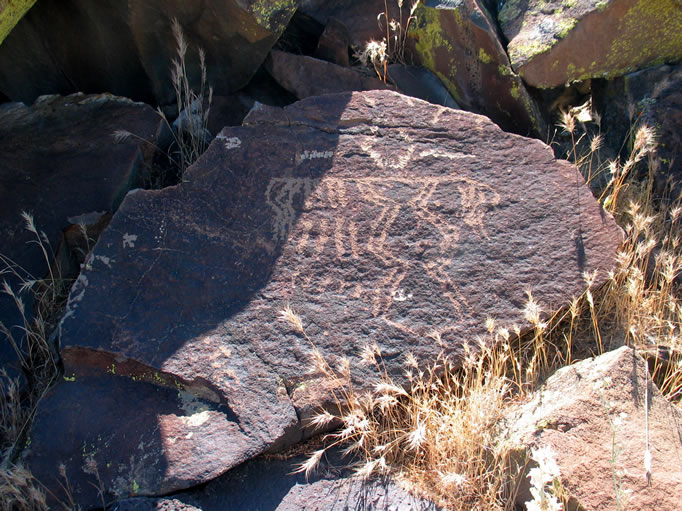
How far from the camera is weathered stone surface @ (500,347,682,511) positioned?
2.04 meters

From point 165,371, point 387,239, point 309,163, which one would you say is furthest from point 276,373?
point 309,163

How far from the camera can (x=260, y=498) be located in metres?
2.19

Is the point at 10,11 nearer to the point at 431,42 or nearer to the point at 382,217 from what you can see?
the point at 382,217

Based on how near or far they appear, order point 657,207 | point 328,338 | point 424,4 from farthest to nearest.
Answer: point 424,4, point 657,207, point 328,338

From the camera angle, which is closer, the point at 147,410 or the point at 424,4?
the point at 147,410

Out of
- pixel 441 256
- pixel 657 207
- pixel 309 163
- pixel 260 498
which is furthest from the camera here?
pixel 657 207

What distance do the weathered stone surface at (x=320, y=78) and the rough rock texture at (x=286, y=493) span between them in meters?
1.95

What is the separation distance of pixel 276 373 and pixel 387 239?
0.71m

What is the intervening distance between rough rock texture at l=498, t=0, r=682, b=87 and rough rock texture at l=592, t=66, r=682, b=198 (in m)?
0.10

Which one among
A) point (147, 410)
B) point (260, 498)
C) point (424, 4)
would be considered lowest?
point (260, 498)

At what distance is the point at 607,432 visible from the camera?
2148mm

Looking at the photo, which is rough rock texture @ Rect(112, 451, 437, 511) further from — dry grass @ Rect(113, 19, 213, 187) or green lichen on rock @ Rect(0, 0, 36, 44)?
green lichen on rock @ Rect(0, 0, 36, 44)

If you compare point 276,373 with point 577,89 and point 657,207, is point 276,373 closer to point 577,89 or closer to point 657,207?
point 657,207

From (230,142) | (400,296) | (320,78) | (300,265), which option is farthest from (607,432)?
(320,78)
